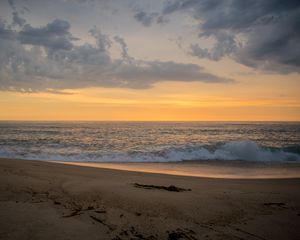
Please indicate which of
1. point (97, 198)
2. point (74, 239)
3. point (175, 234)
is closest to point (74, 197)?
point (97, 198)

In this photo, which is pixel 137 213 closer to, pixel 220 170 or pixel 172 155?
pixel 220 170

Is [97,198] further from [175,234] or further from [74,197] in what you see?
[175,234]

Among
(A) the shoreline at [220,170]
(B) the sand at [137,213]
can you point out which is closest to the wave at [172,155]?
(A) the shoreline at [220,170]

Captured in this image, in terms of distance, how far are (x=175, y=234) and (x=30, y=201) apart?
10.6ft

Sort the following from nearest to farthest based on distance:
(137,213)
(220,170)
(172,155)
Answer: (137,213), (220,170), (172,155)

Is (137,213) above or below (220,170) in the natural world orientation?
above

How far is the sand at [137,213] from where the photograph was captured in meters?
3.72

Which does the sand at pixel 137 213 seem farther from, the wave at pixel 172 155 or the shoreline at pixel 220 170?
the wave at pixel 172 155

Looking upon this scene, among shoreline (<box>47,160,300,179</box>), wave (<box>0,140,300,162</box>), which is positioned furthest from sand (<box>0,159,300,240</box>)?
wave (<box>0,140,300,162</box>)

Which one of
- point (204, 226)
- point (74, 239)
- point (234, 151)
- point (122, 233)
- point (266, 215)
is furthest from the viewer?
point (234, 151)

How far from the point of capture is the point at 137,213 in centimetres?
453

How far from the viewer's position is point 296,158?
1828 cm

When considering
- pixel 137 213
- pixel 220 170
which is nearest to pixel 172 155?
pixel 220 170

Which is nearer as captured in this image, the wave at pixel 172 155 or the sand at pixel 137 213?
the sand at pixel 137 213
